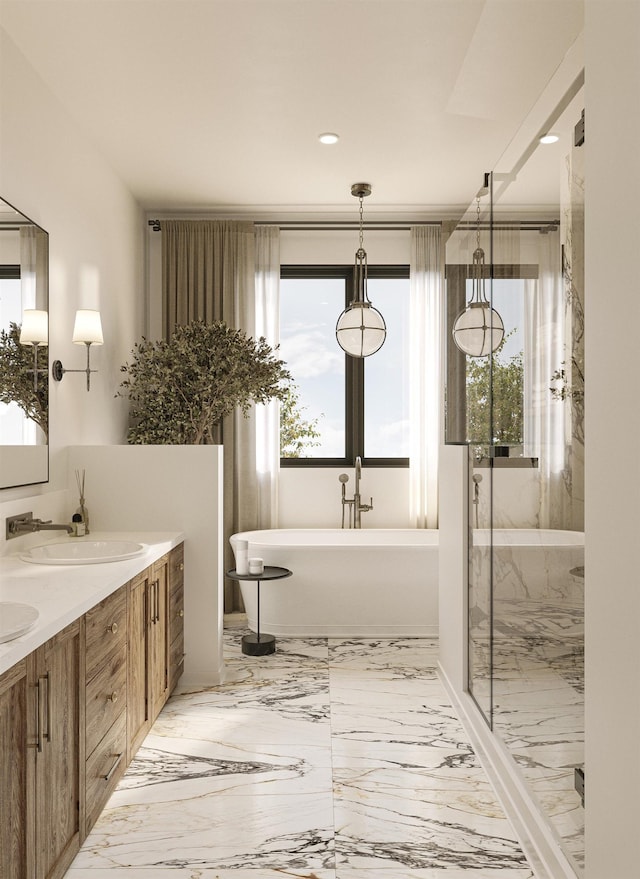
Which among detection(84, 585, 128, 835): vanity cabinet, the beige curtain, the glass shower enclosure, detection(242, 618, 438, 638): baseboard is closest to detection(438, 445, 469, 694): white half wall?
the glass shower enclosure

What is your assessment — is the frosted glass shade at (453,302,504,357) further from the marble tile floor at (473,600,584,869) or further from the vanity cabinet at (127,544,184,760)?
the vanity cabinet at (127,544,184,760)

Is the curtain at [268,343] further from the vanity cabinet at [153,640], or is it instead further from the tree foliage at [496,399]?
the tree foliage at [496,399]

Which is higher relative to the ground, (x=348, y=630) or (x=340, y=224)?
(x=340, y=224)

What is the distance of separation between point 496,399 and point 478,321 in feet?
1.48

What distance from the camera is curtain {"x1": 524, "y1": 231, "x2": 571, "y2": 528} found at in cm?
200

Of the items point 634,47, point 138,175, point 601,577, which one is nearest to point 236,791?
point 601,577

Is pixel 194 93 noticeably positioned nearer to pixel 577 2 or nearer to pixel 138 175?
pixel 138 175

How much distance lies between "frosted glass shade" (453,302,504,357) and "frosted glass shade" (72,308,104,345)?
5.73 feet

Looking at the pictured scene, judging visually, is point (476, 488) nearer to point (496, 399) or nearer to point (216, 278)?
point (496, 399)

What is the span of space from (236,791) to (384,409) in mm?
3199

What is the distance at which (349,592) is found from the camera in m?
4.36

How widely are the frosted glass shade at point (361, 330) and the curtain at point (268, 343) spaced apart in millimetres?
604

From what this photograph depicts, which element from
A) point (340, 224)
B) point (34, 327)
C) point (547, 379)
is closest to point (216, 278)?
point (340, 224)

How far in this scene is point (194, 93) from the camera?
131 inches
